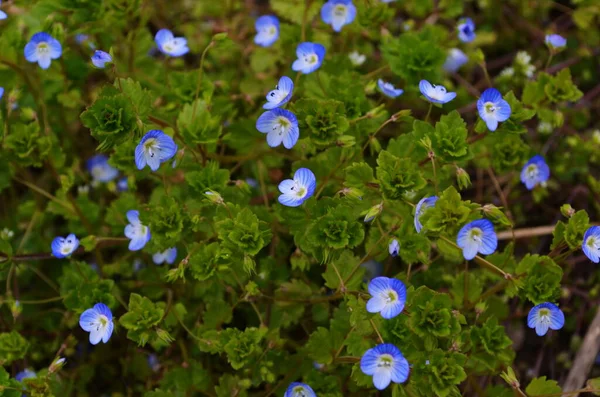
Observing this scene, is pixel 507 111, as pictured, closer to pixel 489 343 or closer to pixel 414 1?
pixel 489 343

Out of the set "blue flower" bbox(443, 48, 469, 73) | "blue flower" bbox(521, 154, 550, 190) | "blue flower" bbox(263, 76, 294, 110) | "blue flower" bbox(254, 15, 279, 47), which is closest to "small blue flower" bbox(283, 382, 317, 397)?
"blue flower" bbox(263, 76, 294, 110)

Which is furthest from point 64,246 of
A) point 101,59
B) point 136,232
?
point 101,59

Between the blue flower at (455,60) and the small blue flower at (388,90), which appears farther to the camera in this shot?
the blue flower at (455,60)

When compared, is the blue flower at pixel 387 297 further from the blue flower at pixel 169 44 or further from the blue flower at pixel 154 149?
the blue flower at pixel 169 44

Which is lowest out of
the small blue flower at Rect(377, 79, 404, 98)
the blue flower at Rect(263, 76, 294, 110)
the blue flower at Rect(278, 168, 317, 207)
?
the blue flower at Rect(278, 168, 317, 207)

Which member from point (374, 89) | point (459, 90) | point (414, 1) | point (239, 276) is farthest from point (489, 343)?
point (414, 1)

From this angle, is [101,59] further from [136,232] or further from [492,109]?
[492,109]

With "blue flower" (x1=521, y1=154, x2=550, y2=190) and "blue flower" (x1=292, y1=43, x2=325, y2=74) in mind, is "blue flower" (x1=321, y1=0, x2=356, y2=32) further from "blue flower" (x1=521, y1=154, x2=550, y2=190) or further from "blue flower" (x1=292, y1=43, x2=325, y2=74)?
"blue flower" (x1=521, y1=154, x2=550, y2=190)

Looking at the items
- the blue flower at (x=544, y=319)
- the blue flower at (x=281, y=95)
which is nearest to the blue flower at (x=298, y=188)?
the blue flower at (x=281, y=95)
